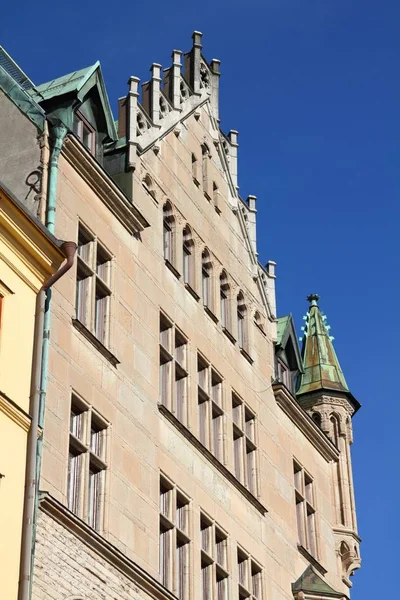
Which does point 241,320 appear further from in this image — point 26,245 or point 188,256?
point 26,245

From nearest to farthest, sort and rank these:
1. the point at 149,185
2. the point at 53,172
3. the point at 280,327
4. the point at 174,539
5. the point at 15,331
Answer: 1. the point at 15,331
2. the point at 53,172
3. the point at 174,539
4. the point at 149,185
5. the point at 280,327

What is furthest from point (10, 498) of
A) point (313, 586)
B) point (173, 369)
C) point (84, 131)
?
point (313, 586)

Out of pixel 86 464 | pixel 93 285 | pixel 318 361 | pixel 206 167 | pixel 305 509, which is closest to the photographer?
pixel 86 464

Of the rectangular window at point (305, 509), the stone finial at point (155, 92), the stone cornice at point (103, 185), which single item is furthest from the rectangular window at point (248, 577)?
the stone finial at point (155, 92)

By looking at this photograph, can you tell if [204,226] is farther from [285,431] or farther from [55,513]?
[55,513]

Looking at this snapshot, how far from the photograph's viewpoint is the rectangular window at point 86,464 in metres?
27.4

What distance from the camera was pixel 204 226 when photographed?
3728 cm

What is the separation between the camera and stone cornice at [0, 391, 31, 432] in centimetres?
2442

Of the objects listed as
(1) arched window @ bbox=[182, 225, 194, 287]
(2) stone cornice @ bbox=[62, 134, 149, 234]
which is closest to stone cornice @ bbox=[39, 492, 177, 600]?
(2) stone cornice @ bbox=[62, 134, 149, 234]

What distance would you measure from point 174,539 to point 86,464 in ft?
13.3

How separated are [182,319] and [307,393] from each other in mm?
10588

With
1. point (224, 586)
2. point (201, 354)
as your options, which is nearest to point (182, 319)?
point (201, 354)

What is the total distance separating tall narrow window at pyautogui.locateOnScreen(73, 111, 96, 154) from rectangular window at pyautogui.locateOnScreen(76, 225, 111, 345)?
2.69 metres

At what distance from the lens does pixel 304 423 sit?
40250 millimetres
